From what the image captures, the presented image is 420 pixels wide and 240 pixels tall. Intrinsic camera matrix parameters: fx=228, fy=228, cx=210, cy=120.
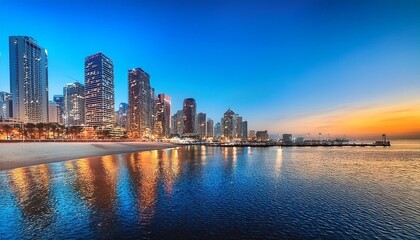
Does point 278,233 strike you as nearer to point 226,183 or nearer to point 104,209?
point 104,209

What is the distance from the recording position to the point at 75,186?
2573 centimetres

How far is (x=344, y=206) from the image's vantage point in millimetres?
19297

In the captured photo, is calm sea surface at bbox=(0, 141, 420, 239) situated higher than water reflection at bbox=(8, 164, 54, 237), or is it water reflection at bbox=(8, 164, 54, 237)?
water reflection at bbox=(8, 164, 54, 237)

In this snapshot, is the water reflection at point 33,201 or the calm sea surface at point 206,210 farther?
the water reflection at point 33,201

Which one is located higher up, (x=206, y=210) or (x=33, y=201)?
(x=33, y=201)

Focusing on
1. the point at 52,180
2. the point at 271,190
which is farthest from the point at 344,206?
the point at 52,180

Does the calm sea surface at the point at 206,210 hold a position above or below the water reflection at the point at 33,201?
below

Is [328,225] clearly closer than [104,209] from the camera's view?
Yes

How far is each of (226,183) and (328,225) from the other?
48.1ft

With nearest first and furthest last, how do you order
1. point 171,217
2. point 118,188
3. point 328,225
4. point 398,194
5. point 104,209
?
point 328,225, point 171,217, point 104,209, point 398,194, point 118,188

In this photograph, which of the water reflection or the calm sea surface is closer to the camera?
the calm sea surface

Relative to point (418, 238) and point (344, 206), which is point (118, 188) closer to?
point (344, 206)

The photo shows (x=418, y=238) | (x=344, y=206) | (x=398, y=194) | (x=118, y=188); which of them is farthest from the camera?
(x=118, y=188)

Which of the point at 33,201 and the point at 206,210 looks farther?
the point at 33,201
